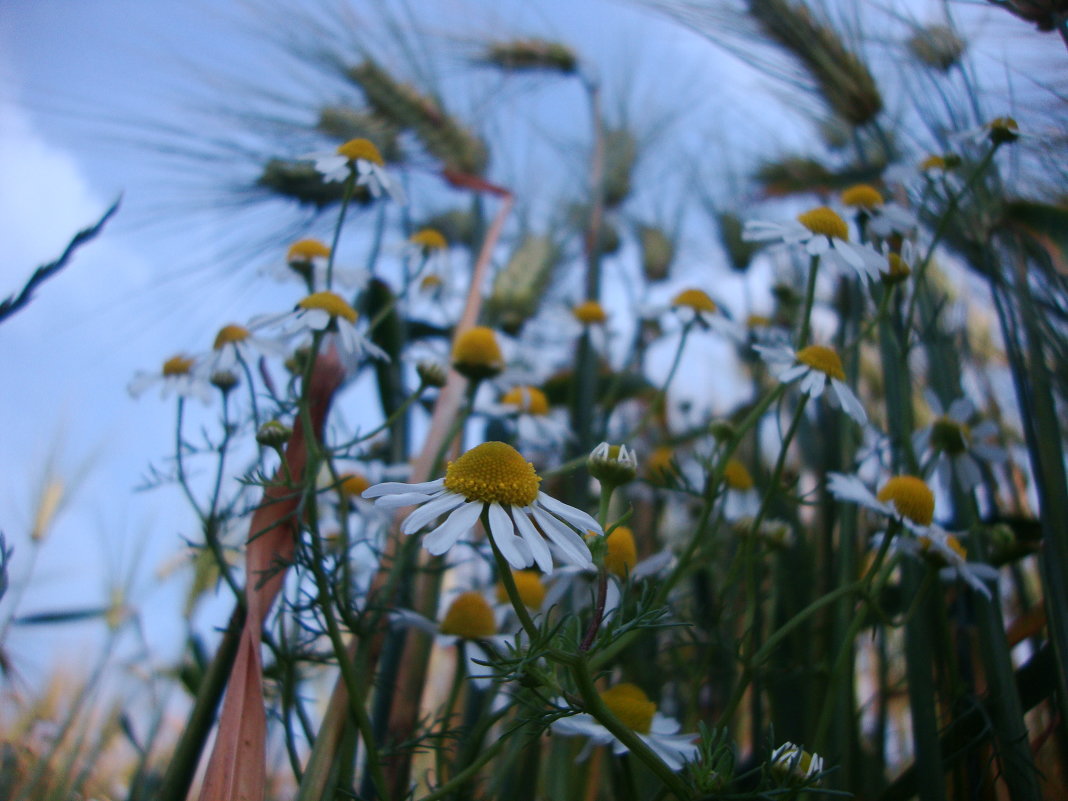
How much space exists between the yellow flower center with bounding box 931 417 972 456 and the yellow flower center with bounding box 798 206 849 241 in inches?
7.8

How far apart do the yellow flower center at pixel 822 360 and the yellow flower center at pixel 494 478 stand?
1.13ft

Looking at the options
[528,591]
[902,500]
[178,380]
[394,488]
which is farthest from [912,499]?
[178,380]

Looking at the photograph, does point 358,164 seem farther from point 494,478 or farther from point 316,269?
point 494,478

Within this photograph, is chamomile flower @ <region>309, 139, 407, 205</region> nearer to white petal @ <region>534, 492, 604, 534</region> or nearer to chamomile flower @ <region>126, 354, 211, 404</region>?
chamomile flower @ <region>126, 354, 211, 404</region>

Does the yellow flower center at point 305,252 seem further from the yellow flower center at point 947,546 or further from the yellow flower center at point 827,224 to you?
the yellow flower center at point 947,546

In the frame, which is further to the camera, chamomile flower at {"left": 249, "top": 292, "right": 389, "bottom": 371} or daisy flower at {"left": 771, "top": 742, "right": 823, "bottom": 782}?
chamomile flower at {"left": 249, "top": 292, "right": 389, "bottom": 371}

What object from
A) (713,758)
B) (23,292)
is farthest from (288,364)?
(713,758)

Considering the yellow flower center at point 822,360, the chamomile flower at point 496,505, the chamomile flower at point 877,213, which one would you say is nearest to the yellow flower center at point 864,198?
the chamomile flower at point 877,213

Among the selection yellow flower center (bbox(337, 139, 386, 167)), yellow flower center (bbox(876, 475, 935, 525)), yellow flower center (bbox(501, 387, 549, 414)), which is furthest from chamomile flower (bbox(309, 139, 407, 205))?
yellow flower center (bbox(876, 475, 935, 525))

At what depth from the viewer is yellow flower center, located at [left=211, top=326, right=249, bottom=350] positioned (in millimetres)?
761

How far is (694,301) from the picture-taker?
39.3 inches

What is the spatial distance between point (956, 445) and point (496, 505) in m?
0.54

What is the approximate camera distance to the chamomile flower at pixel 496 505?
40cm

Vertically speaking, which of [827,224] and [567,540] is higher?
[827,224]
